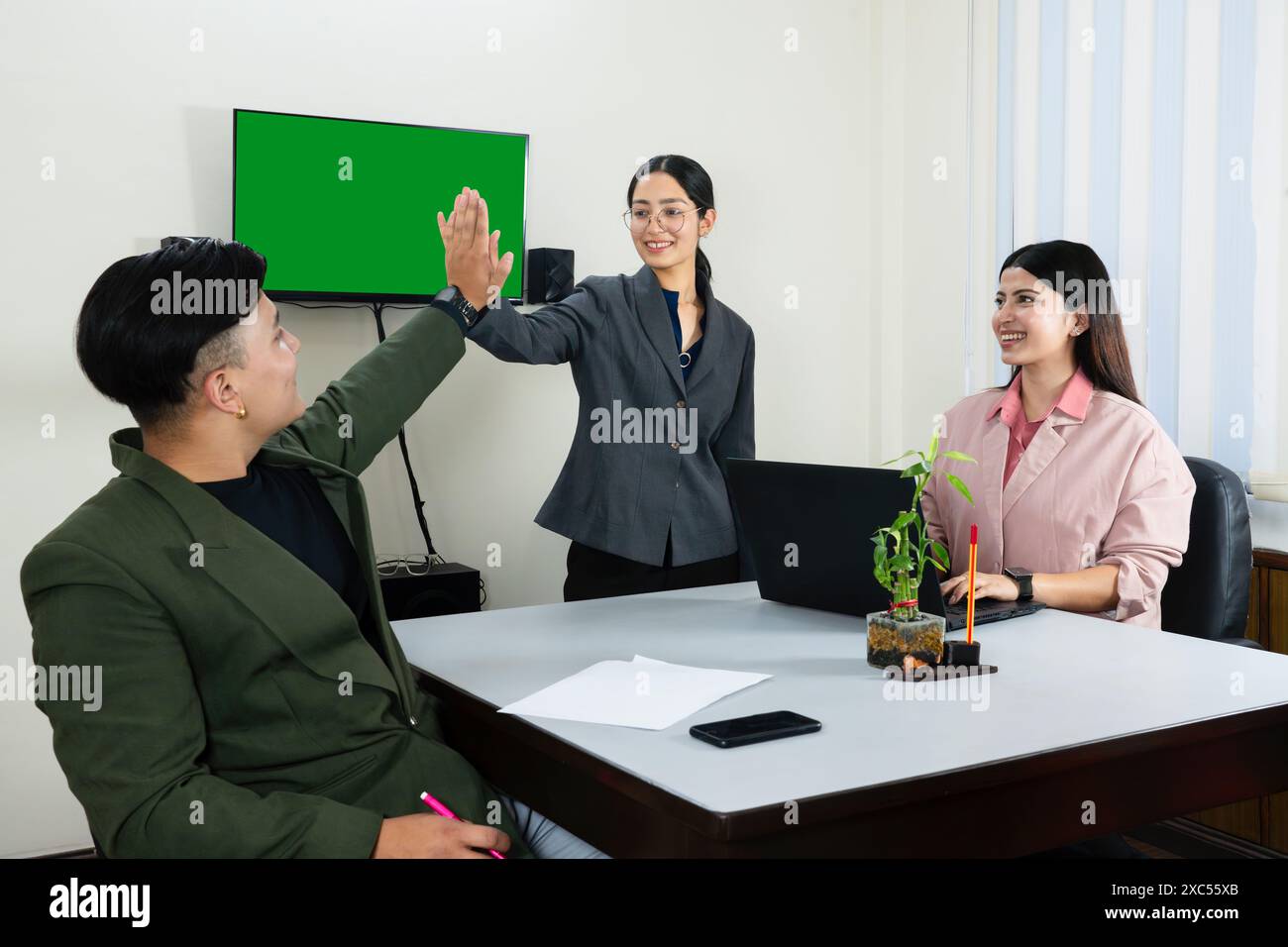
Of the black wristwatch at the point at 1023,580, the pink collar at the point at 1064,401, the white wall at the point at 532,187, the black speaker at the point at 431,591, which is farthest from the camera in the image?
the black speaker at the point at 431,591

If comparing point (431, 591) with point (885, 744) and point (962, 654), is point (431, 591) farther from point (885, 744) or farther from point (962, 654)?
point (885, 744)

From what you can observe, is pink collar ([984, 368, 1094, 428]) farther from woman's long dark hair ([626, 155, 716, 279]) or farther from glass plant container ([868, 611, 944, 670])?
glass plant container ([868, 611, 944, 670])

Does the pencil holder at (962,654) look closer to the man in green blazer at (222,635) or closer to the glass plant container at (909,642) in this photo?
the glass plant container at (909,642)

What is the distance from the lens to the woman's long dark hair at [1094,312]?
8.62ft

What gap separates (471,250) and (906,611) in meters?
0.95

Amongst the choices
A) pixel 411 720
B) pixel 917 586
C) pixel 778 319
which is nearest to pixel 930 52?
pixel 778 319

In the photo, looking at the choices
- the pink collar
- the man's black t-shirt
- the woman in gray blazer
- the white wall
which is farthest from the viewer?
the white wall

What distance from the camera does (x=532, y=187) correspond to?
3.88 m

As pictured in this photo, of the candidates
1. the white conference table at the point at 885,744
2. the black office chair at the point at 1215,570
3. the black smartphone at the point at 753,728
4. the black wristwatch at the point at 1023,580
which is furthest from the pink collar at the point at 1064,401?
the black smartphone at the point at 753,728

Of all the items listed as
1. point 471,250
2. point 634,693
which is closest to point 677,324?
point 471,250

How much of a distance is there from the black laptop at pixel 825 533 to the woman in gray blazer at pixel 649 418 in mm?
723

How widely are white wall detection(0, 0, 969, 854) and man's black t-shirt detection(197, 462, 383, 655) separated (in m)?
1.79

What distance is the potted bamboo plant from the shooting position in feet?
5.58

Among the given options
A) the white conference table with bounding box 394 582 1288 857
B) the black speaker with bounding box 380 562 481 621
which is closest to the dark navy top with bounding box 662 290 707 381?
the black speaker with bounding box 380 562 481 621
